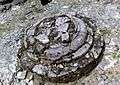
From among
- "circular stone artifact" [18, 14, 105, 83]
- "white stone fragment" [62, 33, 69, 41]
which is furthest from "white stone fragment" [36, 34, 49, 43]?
"white stone fragment" [62, 33, 69, 41]

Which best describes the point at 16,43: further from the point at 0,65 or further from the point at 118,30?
Answer: the point at 118,30

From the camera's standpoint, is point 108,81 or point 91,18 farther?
point 91,18

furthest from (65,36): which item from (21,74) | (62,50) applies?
(21,74)

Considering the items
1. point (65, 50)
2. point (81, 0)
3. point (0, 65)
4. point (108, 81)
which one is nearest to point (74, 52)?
point (65, 50)

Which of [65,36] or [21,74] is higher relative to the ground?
[65,36]

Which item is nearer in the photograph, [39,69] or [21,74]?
[39,69]

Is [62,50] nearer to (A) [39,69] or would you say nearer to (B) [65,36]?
(B) [65,36]

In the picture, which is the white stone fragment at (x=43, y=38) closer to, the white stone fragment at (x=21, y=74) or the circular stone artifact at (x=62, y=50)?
the circular stone artifact at (x=62, y=50)

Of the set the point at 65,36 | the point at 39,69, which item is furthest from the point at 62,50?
the point at 39,69
